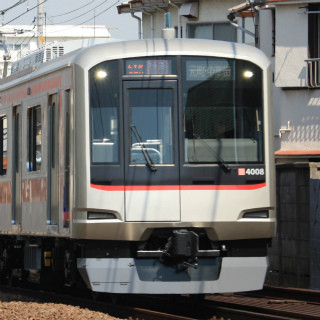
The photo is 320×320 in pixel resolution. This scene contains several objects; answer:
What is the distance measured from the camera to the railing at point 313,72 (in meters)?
23.9

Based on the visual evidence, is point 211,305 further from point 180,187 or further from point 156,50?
point 156,50

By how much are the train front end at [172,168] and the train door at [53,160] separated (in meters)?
Answer: 0.86

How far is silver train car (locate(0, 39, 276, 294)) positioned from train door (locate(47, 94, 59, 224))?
0.59ft

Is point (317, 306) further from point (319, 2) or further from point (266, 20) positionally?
point (266, 20)

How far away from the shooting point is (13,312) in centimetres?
1245

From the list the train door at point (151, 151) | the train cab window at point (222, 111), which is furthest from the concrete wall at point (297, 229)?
the train door at point (151, 151)

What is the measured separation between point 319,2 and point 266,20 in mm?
2478

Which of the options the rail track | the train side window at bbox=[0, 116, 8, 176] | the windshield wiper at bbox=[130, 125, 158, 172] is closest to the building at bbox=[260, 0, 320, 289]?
the train side window at bbox=[0, 116, 8, 176]

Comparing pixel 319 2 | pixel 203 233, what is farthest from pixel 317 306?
pixel 319 2

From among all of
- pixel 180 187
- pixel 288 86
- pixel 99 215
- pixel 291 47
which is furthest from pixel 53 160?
pixel 291 47

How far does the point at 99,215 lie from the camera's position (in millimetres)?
11945

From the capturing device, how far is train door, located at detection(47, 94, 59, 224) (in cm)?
1291

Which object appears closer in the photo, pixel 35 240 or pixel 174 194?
pixel 174 194

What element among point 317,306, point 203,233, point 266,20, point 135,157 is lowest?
point 317,306
